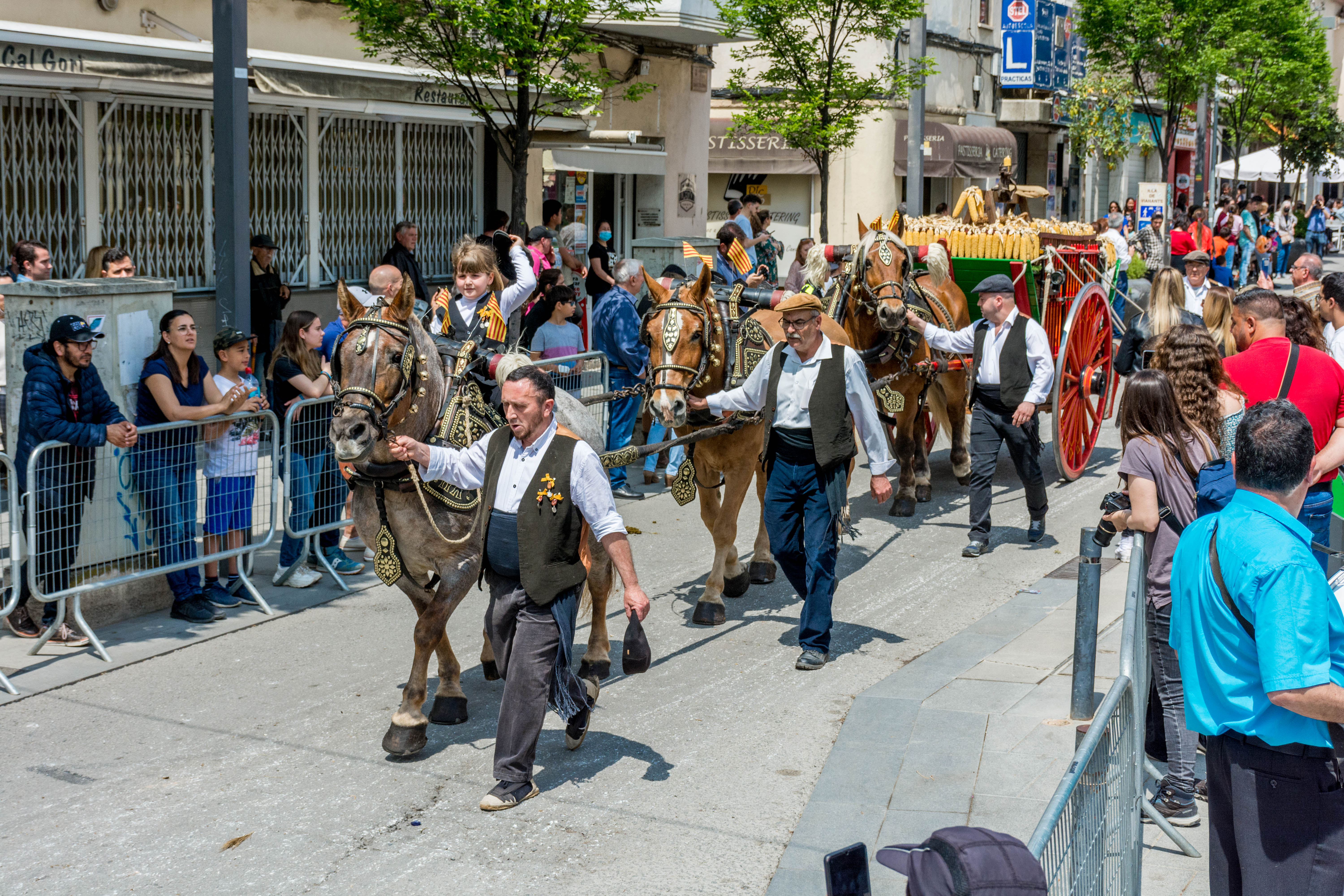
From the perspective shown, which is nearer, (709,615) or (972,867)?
(972,867)

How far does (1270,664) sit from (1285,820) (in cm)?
50

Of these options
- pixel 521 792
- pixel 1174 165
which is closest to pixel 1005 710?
pixel 521 792

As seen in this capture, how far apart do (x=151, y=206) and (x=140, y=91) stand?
1370 millimetres

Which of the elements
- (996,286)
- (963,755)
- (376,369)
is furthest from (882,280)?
(376,369)

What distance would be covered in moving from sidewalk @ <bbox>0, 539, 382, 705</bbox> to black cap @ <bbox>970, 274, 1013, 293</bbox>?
4.51 m

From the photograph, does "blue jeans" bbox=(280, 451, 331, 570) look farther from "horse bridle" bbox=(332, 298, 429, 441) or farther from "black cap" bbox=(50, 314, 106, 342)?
"horse bridle" bbox=(332, 298, 429, 441)

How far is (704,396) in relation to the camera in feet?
26.8

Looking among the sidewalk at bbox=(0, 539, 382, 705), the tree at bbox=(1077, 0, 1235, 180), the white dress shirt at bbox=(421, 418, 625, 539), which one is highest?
the tree at bbox=(1077, 0, 1235, 180)

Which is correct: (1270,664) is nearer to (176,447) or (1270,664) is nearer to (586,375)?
(176,447)

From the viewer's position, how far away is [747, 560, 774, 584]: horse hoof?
888cm

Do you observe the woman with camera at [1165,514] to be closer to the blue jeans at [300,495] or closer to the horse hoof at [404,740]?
the horse hoof at [404,740]

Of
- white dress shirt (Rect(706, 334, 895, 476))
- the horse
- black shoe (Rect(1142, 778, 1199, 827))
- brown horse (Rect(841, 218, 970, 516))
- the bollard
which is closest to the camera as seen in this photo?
black shoe (Rect(1142, 778, 1199, 827))

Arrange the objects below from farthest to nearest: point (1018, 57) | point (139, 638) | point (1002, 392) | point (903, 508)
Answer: point (1018, 57) → point (903, 508) → point (1002, 392) → point (139, 638)

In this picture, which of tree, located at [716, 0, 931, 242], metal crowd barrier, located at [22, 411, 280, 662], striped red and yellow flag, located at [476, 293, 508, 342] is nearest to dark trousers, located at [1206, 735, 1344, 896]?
striped red and yellow flag, located at [476, 293, 508, 342]
